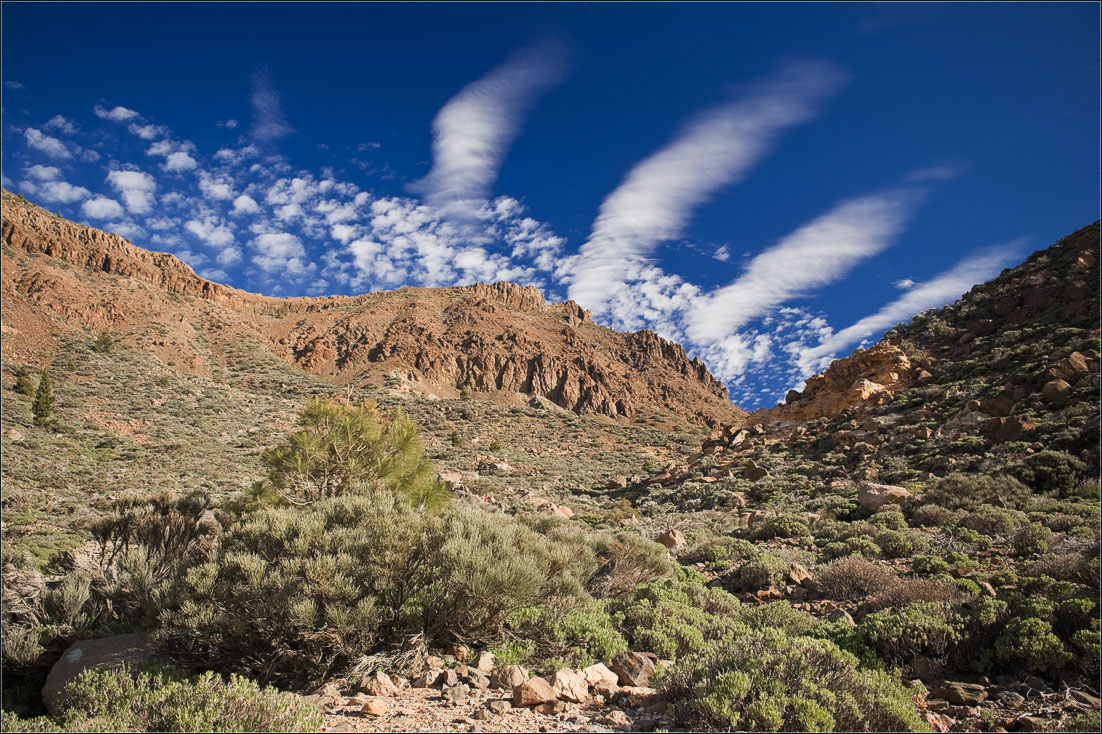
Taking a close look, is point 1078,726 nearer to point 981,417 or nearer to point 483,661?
point 483,661

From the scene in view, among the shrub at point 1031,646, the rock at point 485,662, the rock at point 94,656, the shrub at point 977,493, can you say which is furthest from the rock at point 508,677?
the shrub at point 977,493

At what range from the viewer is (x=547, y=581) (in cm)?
608

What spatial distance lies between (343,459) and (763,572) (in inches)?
320

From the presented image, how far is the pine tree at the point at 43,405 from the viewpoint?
79.7 feet

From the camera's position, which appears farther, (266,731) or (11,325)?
(11,325)

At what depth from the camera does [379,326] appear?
71750 mm

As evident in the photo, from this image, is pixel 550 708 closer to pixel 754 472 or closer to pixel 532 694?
pixel 532 694

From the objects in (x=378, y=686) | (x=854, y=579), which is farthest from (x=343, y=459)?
(x=854, y=579)

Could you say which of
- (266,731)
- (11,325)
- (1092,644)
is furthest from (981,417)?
(11,325)

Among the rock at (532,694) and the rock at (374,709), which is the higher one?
the rock at (532,694)

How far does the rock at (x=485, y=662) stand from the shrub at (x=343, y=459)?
4.95 metres

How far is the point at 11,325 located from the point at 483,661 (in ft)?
168

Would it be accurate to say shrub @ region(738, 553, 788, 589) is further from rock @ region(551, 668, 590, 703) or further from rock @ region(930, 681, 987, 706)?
rock @ region(551, 668, 590, 703)

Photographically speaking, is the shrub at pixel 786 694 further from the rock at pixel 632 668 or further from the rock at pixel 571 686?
the rock at pixel 571 686
